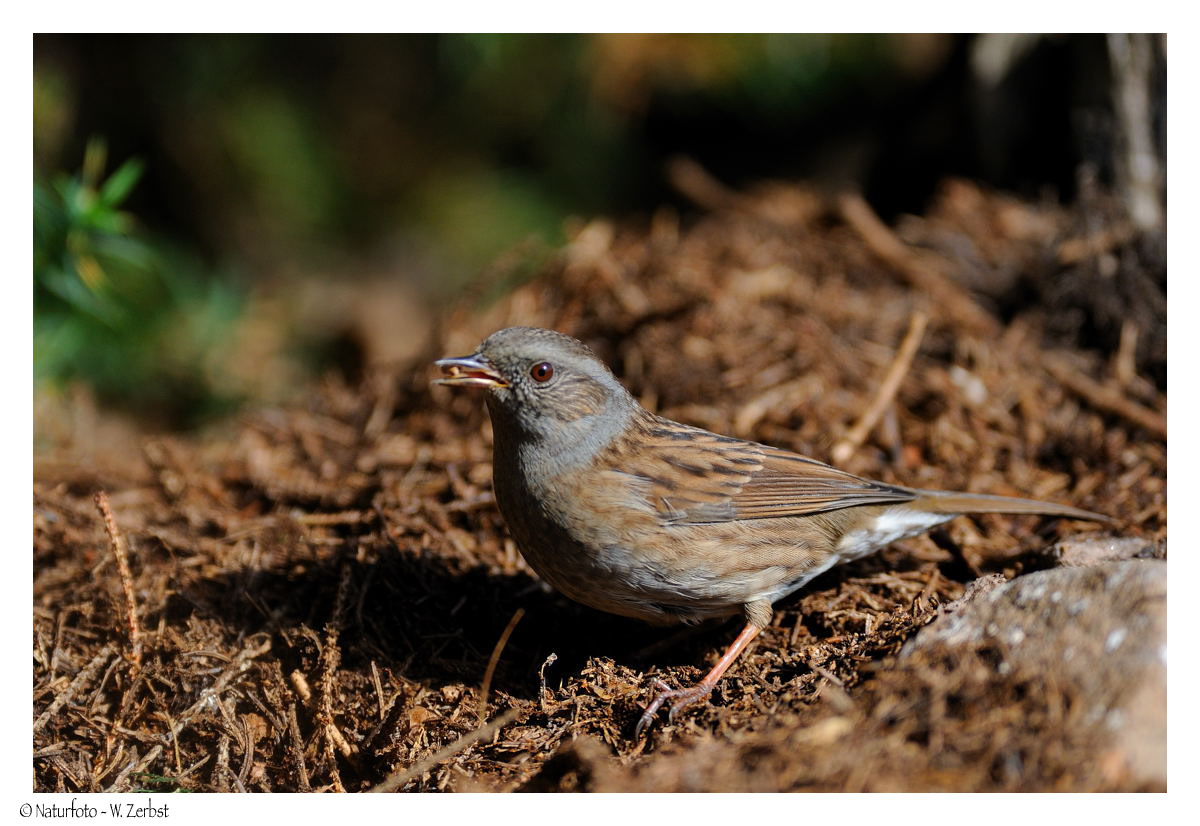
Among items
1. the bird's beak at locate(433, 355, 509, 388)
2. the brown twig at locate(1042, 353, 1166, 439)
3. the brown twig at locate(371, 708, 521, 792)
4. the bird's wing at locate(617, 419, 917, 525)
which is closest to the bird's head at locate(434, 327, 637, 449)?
the bird's beak at locate(433, 355, 509, 388)

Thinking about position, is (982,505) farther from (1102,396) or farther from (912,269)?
(912,269)

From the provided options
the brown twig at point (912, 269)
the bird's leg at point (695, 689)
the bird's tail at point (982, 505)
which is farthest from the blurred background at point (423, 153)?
the bird's leg at point (695, 689)

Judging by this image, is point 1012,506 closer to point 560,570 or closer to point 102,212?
point 560,570

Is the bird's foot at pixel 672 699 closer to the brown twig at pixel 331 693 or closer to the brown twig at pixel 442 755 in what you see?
the brown twig at pixel 442 755

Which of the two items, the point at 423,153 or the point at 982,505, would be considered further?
the point at 423,153

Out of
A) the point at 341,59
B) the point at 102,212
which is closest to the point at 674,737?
the point at 102,212

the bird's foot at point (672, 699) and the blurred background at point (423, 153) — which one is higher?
the blurred background at point (423, 153)

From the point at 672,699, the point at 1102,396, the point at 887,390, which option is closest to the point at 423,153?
the point at 887,390
